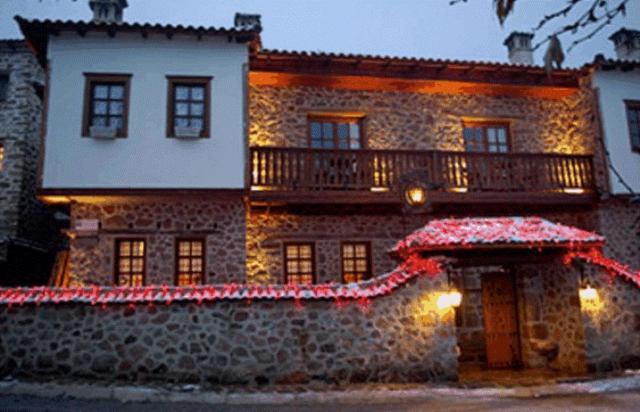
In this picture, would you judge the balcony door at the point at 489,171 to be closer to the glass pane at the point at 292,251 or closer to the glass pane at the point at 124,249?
the glass pane at the point at 292,251

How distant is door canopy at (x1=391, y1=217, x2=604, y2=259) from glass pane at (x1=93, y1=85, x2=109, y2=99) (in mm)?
7162

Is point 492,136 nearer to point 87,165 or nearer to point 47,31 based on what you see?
point 87,165

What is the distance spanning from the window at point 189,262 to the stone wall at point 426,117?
10.0ft

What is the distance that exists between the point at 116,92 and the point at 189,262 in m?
4.12

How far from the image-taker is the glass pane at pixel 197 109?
11.0 meters

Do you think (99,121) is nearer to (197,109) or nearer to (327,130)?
(197,109)

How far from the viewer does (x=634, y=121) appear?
13.1 m

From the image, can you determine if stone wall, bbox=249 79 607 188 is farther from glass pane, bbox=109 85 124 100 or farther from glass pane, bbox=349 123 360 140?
glass pane, bbox=109 85 124 100

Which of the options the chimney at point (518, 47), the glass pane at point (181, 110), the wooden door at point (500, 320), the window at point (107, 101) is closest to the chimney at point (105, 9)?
the window at point (107, 101)

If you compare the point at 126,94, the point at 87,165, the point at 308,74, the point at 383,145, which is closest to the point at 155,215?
the point at 87,165

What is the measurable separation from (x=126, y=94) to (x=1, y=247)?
583 cm

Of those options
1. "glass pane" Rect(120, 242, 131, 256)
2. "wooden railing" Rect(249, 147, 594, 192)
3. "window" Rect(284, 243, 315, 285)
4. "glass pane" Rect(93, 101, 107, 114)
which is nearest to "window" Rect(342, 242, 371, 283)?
"window" Rect(284, 243, 315, 285)

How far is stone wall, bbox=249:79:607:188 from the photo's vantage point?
12289 mm

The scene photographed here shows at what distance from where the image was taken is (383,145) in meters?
12.6
